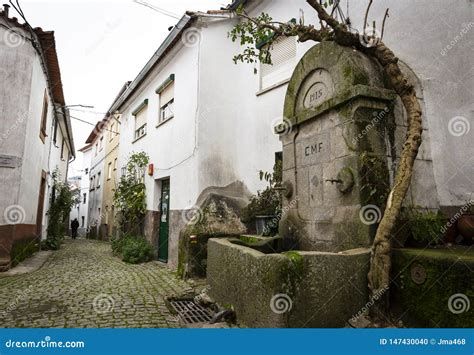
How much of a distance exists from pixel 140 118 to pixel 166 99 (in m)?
2.89

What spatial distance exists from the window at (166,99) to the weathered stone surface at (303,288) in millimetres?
6775

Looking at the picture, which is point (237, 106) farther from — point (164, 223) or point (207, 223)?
point (164, 223)

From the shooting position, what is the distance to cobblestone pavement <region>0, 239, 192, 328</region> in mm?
3873

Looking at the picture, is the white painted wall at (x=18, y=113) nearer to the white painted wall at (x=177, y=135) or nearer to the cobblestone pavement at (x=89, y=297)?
the cobblestone pavement at (x=89, y=297)

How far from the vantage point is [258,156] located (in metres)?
7.32

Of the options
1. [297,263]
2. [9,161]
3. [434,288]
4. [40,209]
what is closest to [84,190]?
[40,209]

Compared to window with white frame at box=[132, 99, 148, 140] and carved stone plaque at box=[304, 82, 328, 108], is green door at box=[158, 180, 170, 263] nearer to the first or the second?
window with white frame at box=[132, 99, 148, 140]

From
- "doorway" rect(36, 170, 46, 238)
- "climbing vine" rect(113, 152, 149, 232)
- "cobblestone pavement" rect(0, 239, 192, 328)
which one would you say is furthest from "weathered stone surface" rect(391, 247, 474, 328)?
"doorway" rect(36, 170, 46, 238)

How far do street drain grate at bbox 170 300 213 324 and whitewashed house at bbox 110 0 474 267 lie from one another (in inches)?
113

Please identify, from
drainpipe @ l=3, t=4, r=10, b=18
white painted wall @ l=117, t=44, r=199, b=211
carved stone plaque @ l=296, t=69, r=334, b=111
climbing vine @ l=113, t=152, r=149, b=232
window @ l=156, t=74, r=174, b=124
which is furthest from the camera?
climbing vine @ l=113, t=152, r=149, b=232

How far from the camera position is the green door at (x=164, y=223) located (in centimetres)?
909

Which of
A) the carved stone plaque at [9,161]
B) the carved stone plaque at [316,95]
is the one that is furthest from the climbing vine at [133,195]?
the carved stone plaque at [316,95]

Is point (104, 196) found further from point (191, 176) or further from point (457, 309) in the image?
point (457, 309)

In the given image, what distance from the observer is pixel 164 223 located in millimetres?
9281
